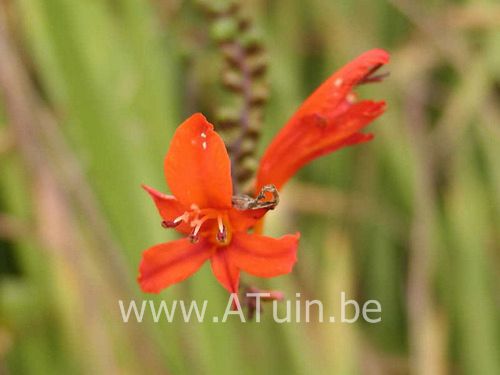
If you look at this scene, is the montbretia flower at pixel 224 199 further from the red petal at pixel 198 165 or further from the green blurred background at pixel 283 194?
the green blurred background at pixel 283 194

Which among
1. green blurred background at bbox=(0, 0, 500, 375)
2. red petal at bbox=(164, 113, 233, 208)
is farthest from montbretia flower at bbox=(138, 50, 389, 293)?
Answer: green blurred background at bbox=(0, 0, 500, 375)

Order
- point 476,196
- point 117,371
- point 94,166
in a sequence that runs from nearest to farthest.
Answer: point 94,166 < point 117,371 < point 476,196

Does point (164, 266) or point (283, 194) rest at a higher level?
point (283, 194)

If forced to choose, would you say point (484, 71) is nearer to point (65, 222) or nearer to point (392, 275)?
point (392, 275)

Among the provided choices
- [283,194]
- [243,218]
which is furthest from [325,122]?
[283,194]

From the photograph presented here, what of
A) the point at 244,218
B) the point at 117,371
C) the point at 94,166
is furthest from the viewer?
the point at 117,371

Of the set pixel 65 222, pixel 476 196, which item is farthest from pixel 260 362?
pixel 476 196

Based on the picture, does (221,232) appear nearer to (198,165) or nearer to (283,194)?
(198,165)

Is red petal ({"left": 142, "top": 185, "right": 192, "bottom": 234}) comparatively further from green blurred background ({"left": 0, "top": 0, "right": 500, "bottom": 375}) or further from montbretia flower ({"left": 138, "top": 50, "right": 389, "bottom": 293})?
green blurred background ({"left": 0, "top": 0, "right": 500, "bottom": 375})
